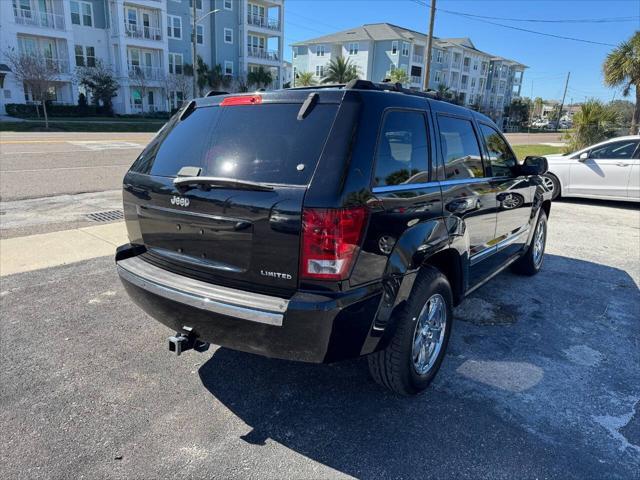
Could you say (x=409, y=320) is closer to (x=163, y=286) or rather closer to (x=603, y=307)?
(x=163, y=286)

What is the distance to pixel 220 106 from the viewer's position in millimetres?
3148

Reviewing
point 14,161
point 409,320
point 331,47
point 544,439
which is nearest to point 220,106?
point 409,320

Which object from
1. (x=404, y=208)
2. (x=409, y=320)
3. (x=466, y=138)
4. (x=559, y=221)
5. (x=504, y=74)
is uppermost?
(x=504, y=74)

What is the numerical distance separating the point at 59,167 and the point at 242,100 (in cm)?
1157

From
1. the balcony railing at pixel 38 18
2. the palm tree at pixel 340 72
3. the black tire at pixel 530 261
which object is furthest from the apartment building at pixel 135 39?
the black tire at pixel 530 261

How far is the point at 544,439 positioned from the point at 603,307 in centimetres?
266

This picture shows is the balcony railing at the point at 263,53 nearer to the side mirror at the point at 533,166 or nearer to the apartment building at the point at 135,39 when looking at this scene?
the apartment building at the point at 135,39

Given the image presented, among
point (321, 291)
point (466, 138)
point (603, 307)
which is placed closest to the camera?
point (321, 291)

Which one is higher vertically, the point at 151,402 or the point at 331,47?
the point at 331,47

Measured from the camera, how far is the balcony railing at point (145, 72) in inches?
1609

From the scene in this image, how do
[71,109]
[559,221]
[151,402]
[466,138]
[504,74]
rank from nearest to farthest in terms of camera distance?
[151,402] → [466,138] → [559,221] → [71,109] → [504,74]

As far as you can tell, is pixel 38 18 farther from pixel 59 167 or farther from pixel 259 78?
pixel 59 167

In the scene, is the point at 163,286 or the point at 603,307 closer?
the point at 163,286

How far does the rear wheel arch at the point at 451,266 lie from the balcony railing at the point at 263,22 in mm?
52076
